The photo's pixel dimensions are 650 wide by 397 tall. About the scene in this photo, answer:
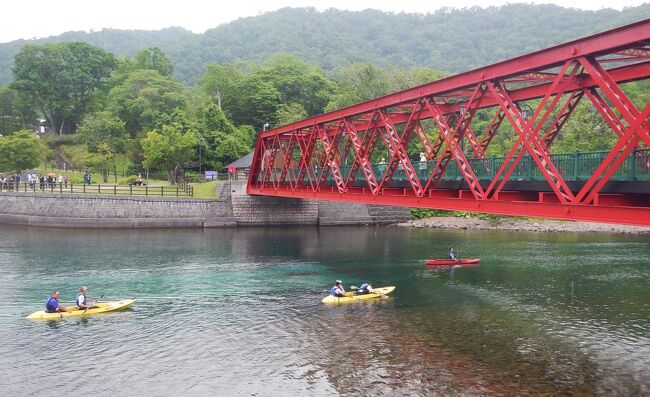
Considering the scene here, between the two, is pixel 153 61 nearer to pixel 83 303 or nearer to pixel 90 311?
pixel 83 303

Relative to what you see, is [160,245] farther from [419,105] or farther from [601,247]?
[601,247]

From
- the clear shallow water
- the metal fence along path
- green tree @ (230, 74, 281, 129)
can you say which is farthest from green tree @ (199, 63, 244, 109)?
the clear shallow water

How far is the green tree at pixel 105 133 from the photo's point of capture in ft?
282

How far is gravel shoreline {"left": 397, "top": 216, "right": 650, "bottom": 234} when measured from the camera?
59250 millimetres

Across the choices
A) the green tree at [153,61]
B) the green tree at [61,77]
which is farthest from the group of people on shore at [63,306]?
the green tree at [153,61]

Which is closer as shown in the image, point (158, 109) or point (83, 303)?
point (83, 303)

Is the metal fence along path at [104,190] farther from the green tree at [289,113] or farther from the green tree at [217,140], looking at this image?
the green tree at [289,113]

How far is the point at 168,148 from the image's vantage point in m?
71.1

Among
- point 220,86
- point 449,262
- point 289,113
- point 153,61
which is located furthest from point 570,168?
point 153,61

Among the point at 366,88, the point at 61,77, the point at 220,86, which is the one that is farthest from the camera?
the point at 220,86

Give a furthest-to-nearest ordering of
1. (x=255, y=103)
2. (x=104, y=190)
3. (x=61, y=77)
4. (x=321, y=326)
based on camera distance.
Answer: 1. (x=61, y=77)
2. (x=255, y=103)
3. (x=104, y=190)
4. (x=321, y=326)

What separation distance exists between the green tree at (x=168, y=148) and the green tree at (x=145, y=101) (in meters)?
13.9

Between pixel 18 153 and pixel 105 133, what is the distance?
15.7m

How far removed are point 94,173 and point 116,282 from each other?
198 ft
